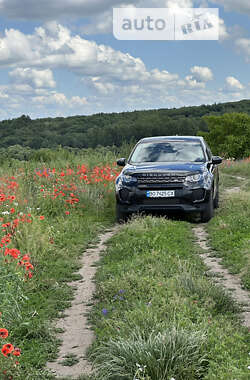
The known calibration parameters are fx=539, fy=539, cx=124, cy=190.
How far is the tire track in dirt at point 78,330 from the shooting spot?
4359 millimetres

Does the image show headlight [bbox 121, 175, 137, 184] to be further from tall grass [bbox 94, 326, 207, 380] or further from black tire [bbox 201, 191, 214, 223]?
tall grass [bbox 94, 326, 207, 380]

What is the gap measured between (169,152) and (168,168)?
91 cm

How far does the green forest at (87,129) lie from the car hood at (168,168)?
1420 inches

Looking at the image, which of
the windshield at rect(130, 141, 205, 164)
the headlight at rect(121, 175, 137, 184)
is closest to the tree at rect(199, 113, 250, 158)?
the windshield at rect(130, 141, 205, 164)

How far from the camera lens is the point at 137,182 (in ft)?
35.2

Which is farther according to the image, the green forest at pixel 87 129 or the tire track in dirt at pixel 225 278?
the green forest at pixel 87 129

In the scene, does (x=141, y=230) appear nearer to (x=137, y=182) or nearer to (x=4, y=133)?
(x=137, y=182)

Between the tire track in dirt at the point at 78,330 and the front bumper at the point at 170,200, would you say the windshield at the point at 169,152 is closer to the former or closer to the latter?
the front bumper at the point at 170,200

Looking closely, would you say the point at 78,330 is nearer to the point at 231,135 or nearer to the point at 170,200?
the point at 170,200

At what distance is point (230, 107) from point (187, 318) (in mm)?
103102

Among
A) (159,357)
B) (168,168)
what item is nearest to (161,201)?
(168,168)

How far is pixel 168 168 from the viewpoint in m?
10.8

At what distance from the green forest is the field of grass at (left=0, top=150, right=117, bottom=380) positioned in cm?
3385

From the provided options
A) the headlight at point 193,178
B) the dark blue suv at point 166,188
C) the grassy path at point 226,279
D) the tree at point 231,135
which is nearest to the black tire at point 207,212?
the dark blue suv at point 166,188
